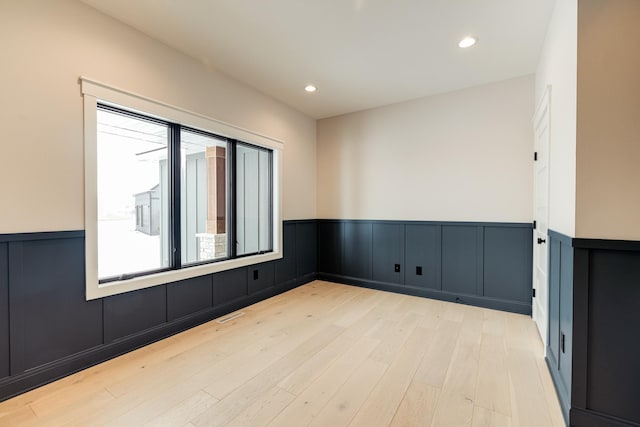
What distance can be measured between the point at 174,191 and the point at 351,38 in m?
2.28

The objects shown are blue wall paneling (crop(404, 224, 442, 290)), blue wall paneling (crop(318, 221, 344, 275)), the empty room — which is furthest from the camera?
blue wall paneling (crop(318, 221, 344, 275))

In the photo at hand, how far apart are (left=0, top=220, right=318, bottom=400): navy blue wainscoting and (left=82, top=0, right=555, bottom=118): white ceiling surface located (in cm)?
196

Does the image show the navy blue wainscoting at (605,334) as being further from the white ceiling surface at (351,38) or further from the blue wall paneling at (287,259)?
the blue wall paneling at (287,259)

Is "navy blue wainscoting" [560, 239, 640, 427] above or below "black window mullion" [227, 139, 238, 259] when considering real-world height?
below

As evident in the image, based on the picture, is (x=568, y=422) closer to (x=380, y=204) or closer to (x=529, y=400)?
(x=529, y=400)

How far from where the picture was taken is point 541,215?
276cm

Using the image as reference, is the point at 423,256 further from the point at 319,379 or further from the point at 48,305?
the point at 48,305

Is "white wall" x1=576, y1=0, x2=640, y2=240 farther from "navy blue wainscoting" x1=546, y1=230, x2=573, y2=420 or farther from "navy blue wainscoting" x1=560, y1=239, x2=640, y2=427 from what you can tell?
"navy blue wainscoting" x1=546, y1=230, x2=573, y2=420

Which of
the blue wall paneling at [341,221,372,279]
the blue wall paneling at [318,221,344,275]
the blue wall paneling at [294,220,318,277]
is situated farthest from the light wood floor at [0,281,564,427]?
the blue wall paneling at [318,221,344,275]

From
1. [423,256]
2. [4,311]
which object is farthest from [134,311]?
[423,256]

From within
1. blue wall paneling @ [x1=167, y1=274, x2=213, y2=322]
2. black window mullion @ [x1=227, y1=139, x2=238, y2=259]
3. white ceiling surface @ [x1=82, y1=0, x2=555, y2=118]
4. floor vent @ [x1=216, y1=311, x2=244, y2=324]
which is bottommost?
floor vent @ [x1=216, y1=311, x2=244, y2=324]

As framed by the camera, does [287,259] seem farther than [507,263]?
Yes

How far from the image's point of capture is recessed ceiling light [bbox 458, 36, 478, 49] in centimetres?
257

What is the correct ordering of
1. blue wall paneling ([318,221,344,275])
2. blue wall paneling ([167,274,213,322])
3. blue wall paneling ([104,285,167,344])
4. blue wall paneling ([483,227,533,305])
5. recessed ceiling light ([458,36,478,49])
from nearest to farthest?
1. blue wall paneling ([104,285,167,344])
2. recessed ceiling light ([458,36,478,49])
3. blue wall paneling ([167,274,213,322])
4. blue wall paneling ([483,227,533,305])
5. blue wall paneling ([318,221,344,275])
